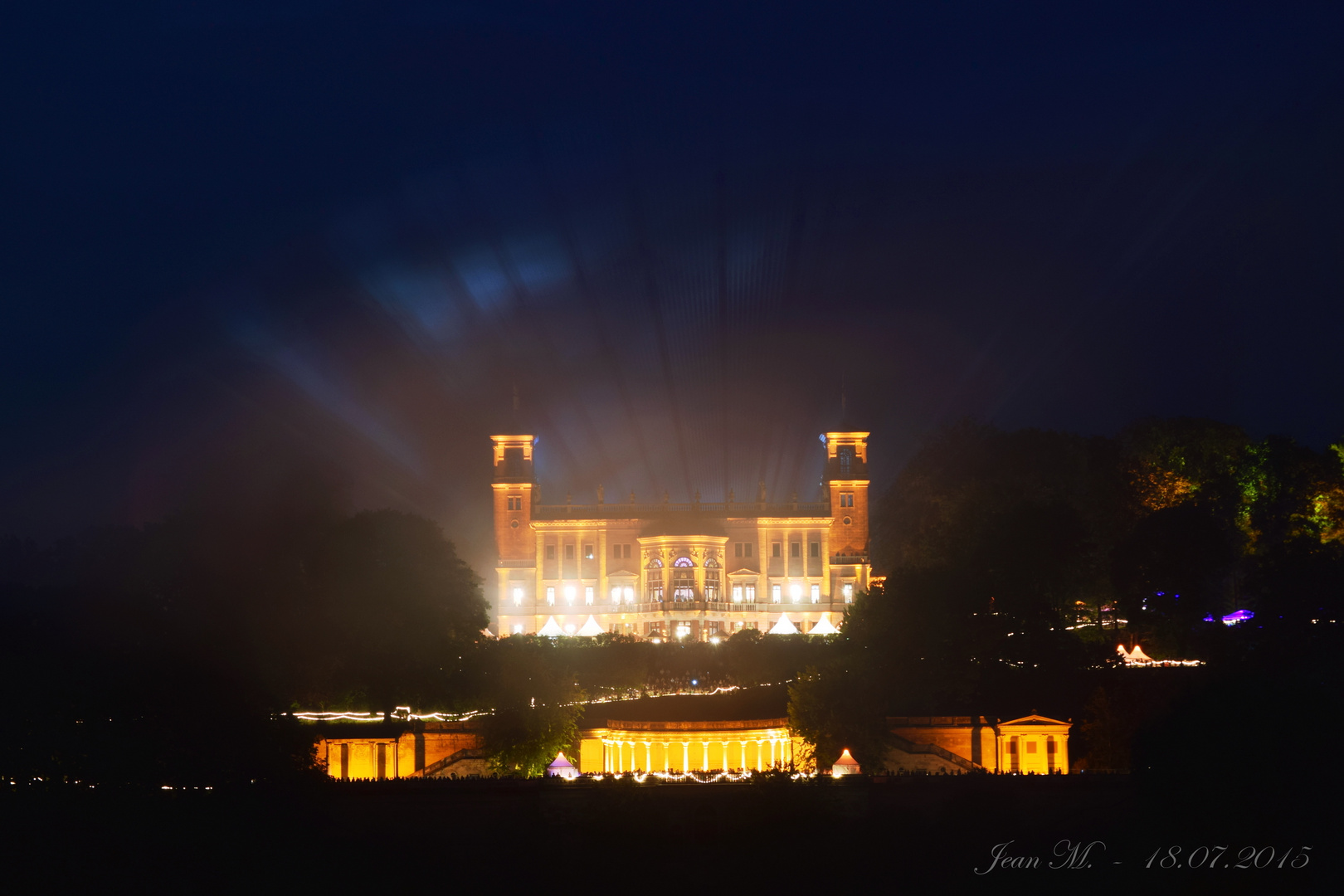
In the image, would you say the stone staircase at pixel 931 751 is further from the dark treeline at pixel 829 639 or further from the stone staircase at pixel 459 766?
the stone staircase at pixel 459 766

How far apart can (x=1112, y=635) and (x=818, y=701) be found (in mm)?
17924

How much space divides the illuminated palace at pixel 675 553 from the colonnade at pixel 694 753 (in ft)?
105

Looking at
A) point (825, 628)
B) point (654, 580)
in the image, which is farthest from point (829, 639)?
point (654, 580)

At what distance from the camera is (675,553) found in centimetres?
7544

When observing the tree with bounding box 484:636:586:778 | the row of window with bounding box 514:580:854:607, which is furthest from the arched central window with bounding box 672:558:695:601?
the tree with bounding box 484:636:586:778

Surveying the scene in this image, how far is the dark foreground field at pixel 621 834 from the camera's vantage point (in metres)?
31.9

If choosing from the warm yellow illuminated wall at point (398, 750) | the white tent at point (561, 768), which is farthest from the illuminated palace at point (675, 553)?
the white tent at point (561, 768)

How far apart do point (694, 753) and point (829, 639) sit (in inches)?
789

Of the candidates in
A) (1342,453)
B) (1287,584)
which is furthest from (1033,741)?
(1342,453)

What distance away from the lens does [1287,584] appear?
1718 inches

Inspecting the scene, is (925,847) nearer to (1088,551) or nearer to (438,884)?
(438,884)

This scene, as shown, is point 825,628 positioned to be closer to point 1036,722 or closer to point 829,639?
point 829,639

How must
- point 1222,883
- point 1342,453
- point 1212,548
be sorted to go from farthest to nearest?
point 1342,453 → point 1212,548 → point 1222,883

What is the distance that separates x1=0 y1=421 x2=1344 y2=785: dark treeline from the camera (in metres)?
35.2
